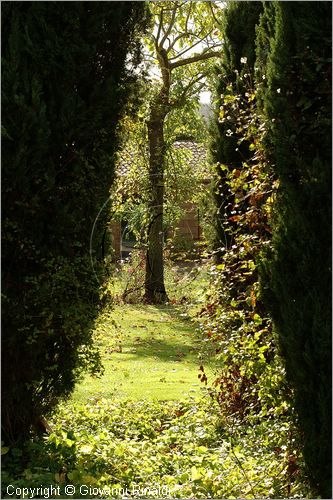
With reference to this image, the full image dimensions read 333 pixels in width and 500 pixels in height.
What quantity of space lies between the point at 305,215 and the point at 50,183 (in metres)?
1.80

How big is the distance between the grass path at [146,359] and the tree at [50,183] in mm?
654

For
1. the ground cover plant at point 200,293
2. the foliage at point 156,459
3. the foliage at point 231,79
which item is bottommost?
the foliage at point 156,459

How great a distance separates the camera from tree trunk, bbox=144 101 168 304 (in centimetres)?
1510

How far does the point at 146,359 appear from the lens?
9.71m

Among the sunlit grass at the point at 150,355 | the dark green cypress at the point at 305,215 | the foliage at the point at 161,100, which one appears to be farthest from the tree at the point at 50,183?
the foliage at the point at 161,100

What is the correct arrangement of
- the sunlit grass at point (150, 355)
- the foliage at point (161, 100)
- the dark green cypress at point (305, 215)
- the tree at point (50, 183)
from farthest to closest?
the foliage at point (161, 100) < the sunlit grass at point (150, 355) < the tree at point (50, 183) < the dark green cypress at point (305, 215)

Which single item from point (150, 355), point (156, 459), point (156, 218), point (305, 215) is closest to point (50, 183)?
point (305, 215)

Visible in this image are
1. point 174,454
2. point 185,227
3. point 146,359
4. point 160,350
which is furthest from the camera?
point 185,227

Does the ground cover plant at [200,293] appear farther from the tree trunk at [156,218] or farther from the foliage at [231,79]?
the tree trunk at [156,218]

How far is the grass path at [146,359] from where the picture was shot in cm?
762

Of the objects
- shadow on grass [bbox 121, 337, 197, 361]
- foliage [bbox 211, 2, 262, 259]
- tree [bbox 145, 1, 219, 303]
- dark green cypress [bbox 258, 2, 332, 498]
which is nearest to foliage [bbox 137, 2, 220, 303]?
tree [bbox 145, 1, 219, 303]

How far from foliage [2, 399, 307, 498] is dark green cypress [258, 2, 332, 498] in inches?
26.2

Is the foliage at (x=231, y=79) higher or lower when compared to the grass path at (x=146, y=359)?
higher

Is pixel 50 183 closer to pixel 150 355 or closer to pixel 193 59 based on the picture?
pixel 150 355
